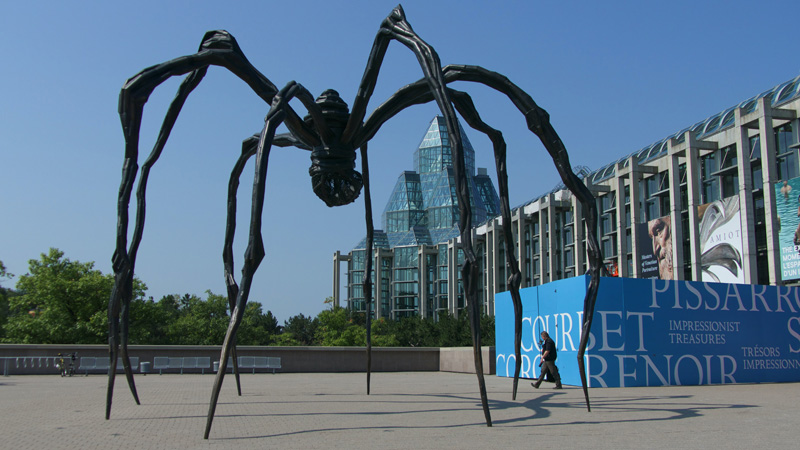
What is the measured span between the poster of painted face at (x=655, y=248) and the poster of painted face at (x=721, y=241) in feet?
10.4

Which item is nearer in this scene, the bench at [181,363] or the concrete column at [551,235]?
the bench at [181,363]

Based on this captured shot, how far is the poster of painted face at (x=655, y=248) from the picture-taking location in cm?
3812

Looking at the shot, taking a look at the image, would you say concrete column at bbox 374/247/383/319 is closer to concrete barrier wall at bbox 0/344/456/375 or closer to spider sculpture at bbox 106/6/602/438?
concrete barrier wall at bbox 0/344/456/375

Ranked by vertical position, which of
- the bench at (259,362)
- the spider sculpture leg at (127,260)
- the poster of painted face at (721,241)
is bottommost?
the bench at (259,362)

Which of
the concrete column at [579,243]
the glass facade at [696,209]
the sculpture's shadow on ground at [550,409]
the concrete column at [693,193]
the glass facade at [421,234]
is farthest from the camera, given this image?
the glass facade at [421,234]

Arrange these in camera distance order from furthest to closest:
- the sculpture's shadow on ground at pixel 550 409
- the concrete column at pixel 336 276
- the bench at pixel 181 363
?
the concrete column at pixel 336 276
the bench at pixel 181 363
the sculpture's shadow on ground at pixel 550 409

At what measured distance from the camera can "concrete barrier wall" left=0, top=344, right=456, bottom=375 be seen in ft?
68.9

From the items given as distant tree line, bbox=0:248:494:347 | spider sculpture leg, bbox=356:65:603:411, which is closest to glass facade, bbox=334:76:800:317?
spider sculpture leg, bbox=356:65:603:411

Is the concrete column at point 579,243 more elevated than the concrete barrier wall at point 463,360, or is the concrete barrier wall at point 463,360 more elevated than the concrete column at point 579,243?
the concrete column at point 579,243

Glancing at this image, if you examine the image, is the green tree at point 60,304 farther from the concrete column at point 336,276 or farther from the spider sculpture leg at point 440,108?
the concrete column at point 336,276

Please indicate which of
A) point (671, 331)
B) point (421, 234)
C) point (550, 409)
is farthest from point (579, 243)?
point (550, 409)

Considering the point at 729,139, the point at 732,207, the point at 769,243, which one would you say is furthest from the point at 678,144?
the point at 769,243

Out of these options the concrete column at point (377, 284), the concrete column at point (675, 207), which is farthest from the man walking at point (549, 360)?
the concrete column at point (377, 284)

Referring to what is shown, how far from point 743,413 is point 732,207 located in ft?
91.6
